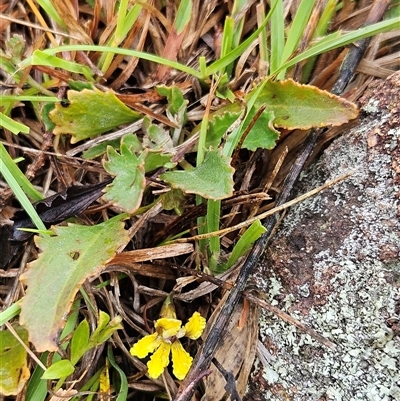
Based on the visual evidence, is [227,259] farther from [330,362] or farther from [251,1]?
[251,1]

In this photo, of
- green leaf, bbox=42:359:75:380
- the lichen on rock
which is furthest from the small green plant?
the lichen on rock

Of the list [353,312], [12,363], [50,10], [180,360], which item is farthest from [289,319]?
[50,10]

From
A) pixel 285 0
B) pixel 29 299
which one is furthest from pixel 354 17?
pixel 29 299

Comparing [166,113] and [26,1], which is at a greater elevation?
[26,1]

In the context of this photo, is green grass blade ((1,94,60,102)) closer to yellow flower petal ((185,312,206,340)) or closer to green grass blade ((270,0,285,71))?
green grass blade ((270,0,285,71))

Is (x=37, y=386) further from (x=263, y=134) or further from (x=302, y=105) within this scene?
(x=302, y=105)

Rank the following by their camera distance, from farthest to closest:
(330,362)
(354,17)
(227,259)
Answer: (354,17) < (227,259) < (330,362)

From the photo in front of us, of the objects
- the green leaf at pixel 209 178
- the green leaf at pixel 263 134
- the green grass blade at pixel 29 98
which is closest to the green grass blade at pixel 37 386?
the green leaf at pixel 209 178

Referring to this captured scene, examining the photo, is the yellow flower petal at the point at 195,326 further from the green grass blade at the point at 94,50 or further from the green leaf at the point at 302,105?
the green grass blade at the point at 94,50
